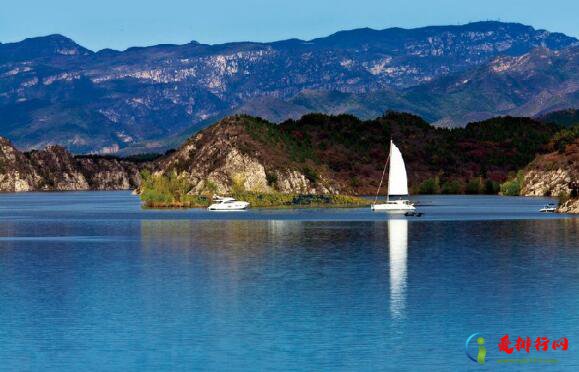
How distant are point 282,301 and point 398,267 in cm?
2000

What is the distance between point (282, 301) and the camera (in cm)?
5594

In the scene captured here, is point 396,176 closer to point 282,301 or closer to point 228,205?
point 228,205

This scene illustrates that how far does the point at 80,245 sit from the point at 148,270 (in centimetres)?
2782

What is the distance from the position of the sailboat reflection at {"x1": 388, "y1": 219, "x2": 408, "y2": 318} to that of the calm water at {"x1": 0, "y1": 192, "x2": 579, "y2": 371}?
170 mm

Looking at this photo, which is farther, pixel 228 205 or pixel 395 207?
pixel 228 205

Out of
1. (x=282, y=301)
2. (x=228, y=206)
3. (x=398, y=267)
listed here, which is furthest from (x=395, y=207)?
(x=282, y=301)

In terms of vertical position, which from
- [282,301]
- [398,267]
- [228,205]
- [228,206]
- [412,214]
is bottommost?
[282,301]

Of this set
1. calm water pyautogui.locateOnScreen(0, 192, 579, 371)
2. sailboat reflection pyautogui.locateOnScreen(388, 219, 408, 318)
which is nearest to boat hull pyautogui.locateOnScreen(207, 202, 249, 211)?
sailboat reflection pyautogui.locateOnScreen(388, 219, 408, 318)

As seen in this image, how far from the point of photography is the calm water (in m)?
41.8

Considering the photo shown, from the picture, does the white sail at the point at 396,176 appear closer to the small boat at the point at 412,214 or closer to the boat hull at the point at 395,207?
the boat hull at the point at 395,207

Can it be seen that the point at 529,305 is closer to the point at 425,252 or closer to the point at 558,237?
the point at 425,252

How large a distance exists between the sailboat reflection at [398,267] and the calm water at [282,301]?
170 millimetres

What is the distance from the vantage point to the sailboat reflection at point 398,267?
54250mm

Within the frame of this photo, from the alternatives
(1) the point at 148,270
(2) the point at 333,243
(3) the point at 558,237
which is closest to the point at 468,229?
(3) the point at 558,237
